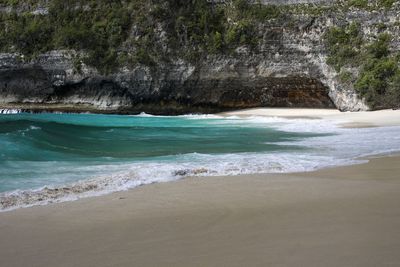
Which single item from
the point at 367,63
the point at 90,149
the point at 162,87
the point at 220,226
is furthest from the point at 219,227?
the point at 162,87

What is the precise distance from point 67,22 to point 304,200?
111 ft

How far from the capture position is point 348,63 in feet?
94.0

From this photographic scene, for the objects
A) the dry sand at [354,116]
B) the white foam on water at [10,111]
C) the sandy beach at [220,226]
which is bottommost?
the sandy beach at [220,226]

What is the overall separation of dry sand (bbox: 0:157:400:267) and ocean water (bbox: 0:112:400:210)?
3.71 ft

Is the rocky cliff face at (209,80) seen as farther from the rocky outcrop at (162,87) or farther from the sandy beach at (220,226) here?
the sandy beach at (220,226)

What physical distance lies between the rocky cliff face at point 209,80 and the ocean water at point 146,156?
44.7 ft

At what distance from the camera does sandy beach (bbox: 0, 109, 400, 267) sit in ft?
13.3

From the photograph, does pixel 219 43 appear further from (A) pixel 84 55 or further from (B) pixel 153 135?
(B) pixel 153 135

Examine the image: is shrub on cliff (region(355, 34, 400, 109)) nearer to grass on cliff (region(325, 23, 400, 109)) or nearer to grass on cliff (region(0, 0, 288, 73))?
grass on cliff (region(325, 23, 400, 109))

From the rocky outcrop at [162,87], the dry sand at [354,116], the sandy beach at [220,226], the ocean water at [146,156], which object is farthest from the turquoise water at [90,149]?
the rocky outcrop at [162,87]

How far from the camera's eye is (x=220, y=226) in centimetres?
504

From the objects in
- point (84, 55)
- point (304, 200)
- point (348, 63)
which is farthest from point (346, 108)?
point (304, 200)

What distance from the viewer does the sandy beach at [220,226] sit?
4.06 meters

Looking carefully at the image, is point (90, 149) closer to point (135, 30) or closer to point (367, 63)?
point (367, 63)
